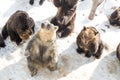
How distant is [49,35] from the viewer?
8.05m

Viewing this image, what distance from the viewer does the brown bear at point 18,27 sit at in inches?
338

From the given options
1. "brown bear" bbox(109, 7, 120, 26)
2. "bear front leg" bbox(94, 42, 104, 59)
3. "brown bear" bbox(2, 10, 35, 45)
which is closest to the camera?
"brown bear" bbox(2, 10, 35, 45)

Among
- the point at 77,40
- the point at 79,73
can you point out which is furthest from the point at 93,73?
the point at 77,40

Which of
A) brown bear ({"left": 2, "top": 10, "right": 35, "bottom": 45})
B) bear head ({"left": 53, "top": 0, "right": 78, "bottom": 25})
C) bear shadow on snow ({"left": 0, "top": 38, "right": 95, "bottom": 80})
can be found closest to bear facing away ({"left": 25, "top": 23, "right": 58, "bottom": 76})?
bear shadow on snow ({"left": 0, "top": 38, "right": 95, "bottom": 80})

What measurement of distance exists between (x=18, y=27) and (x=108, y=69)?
2.33 meters

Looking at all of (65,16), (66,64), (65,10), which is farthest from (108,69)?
(65,10)

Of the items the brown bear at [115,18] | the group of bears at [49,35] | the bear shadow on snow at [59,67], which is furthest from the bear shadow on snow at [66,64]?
the brown bear at [115,18]

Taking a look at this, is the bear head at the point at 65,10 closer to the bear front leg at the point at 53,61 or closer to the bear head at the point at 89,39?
the bear head at the point at 89,39

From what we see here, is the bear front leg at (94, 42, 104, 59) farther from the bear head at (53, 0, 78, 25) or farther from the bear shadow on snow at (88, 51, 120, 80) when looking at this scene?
the bear head at (53, 0, 78, 25)

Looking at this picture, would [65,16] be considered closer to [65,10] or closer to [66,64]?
[65,10]

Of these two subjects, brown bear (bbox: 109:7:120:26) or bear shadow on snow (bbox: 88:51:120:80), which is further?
brown bear (bbox: 109:7:120:26)

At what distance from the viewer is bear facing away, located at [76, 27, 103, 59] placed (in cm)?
870

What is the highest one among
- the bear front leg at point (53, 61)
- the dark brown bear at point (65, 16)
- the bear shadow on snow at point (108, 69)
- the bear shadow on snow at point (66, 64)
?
the dark brown bear at point (65, 16)

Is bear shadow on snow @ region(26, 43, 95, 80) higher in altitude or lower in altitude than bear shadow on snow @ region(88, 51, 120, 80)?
higher
